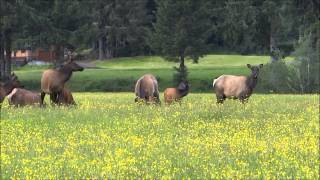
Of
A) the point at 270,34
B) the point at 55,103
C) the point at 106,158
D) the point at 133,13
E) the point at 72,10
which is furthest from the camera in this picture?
the point at 133,13

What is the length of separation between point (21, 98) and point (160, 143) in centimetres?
1224

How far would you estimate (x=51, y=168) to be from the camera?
41.4ft

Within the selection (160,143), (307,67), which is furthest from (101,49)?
(160,143)

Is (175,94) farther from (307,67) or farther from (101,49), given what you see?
(101,49)

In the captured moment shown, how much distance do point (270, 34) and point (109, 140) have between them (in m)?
62.0

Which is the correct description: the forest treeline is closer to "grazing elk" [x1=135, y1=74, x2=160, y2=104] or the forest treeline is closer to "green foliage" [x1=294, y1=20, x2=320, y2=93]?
"green foliage" [x1=294, y1=20, x2=320, y2=93]

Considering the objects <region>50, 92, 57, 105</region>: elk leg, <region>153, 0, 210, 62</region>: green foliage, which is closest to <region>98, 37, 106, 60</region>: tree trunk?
<region>153, 0, 210, 62</region>: green foliage

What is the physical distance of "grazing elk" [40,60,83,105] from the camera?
2648 centimetres

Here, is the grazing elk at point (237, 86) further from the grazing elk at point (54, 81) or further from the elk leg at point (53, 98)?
the elk leg at point (53, 98)

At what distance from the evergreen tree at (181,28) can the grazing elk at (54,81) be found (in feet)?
146

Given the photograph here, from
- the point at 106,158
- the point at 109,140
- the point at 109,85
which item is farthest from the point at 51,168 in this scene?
the point at 109,85

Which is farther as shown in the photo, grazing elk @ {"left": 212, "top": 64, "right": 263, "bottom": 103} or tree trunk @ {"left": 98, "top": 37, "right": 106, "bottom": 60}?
tree trunk @ {"left": 98, "top": 37, "right": 106, "bottom": 60}

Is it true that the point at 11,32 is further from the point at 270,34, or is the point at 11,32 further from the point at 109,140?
the point at 109,140

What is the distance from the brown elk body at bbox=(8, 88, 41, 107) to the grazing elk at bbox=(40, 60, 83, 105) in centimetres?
58
